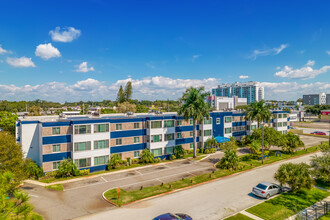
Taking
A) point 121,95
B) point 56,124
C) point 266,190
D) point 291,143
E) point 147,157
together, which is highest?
point 121,95

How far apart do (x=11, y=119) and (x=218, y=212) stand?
192ft

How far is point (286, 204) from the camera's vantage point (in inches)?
904

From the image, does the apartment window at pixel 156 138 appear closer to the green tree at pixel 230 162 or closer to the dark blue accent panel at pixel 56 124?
the green tree at pixel 230 162

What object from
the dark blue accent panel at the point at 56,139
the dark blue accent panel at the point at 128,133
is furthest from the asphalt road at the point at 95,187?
the dark blue accent panel at the point at 128,133

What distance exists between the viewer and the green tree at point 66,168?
31.9 meters

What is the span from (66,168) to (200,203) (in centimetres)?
2149

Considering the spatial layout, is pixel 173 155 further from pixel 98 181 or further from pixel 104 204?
pixel 104 204

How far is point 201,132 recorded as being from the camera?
49.3m

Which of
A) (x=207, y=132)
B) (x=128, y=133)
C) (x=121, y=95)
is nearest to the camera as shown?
(x=128, y=133)

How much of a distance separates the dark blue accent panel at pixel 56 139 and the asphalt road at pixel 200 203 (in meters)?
16.9

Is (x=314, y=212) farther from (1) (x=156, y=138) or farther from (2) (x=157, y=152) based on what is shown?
(1) (x=156, y=138)

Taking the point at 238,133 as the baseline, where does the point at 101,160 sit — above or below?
below

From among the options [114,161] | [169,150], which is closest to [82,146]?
[114,161]

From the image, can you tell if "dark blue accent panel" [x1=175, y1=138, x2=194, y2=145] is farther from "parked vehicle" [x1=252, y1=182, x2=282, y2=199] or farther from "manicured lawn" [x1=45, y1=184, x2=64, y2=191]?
"manicured lawn" [x1=45, y1=184, x2=64, y2=191]
